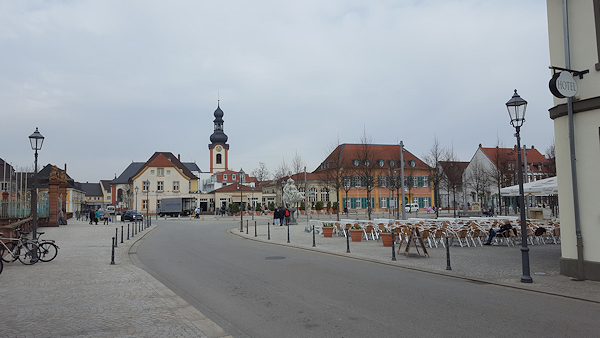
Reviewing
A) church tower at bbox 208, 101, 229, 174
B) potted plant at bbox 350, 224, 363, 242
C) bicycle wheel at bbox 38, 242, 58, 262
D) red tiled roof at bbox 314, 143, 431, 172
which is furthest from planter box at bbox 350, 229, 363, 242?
church tower at bbox 208, 101, 229, 174

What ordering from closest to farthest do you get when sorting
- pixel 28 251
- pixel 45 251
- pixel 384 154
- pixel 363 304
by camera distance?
pixel 363 304 < pixel 28 251 < pixel 45 251 < pixel 384 154

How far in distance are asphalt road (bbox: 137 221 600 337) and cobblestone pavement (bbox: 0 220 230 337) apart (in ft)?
1.64

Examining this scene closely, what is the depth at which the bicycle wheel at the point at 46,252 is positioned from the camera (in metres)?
13.8

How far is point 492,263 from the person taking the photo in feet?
41.2

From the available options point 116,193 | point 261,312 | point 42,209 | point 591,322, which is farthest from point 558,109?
point 116,193

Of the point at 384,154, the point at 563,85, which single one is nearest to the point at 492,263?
the point at 563,85

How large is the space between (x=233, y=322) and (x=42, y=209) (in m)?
33.6

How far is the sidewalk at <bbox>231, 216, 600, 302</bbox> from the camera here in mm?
8969

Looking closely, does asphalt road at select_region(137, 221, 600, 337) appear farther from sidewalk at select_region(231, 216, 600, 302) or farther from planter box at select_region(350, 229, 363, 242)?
planter box at select_region(350, 229, 363, 242)

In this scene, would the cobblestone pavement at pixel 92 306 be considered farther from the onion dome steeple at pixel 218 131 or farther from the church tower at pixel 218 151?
the onion dome steeple at pixel 218 131

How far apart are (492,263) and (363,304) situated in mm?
6695

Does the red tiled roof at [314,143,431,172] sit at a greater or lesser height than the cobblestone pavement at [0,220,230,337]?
greater

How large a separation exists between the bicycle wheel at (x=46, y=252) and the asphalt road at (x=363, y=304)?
14.1 ft

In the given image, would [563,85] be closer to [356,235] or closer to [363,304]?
[363,304]
